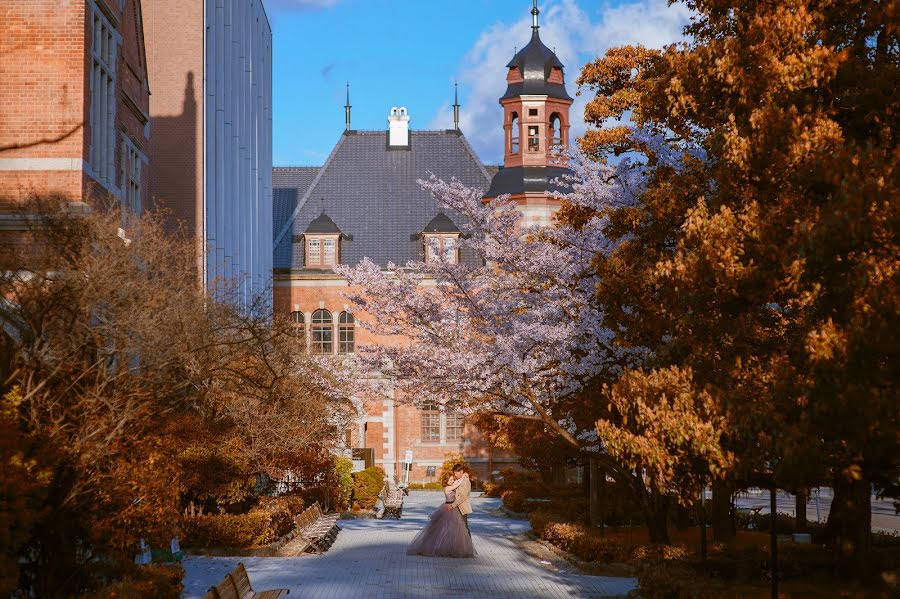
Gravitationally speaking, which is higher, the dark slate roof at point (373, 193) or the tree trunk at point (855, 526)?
the dark slate roof at point (373, 193)

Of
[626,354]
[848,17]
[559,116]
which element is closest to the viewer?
[848,17]

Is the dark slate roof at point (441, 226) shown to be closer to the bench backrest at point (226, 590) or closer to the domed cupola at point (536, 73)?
the domed cupola at point (536, 73)

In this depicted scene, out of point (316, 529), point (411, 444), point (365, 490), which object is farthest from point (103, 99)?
point (411, 444)

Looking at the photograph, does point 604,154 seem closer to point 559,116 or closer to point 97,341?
point 97,341

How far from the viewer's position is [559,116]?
5375 cm

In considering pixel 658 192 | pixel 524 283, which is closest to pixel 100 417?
pixel 658 192

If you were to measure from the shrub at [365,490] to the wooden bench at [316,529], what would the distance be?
10.2m

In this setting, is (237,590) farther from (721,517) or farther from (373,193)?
(373,193)

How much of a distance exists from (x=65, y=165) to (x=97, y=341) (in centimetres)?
768

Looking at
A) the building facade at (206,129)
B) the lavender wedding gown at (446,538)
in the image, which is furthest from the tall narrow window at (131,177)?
the lavender wedding gown at (446,538)

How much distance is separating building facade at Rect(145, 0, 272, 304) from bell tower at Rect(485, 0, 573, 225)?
11593mm

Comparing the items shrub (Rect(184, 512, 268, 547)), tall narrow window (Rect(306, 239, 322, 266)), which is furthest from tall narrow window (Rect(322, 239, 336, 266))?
shrub (Rect(184, 512, 268, 547))

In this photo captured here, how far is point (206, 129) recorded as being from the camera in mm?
41594

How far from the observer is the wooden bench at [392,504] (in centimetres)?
3625
